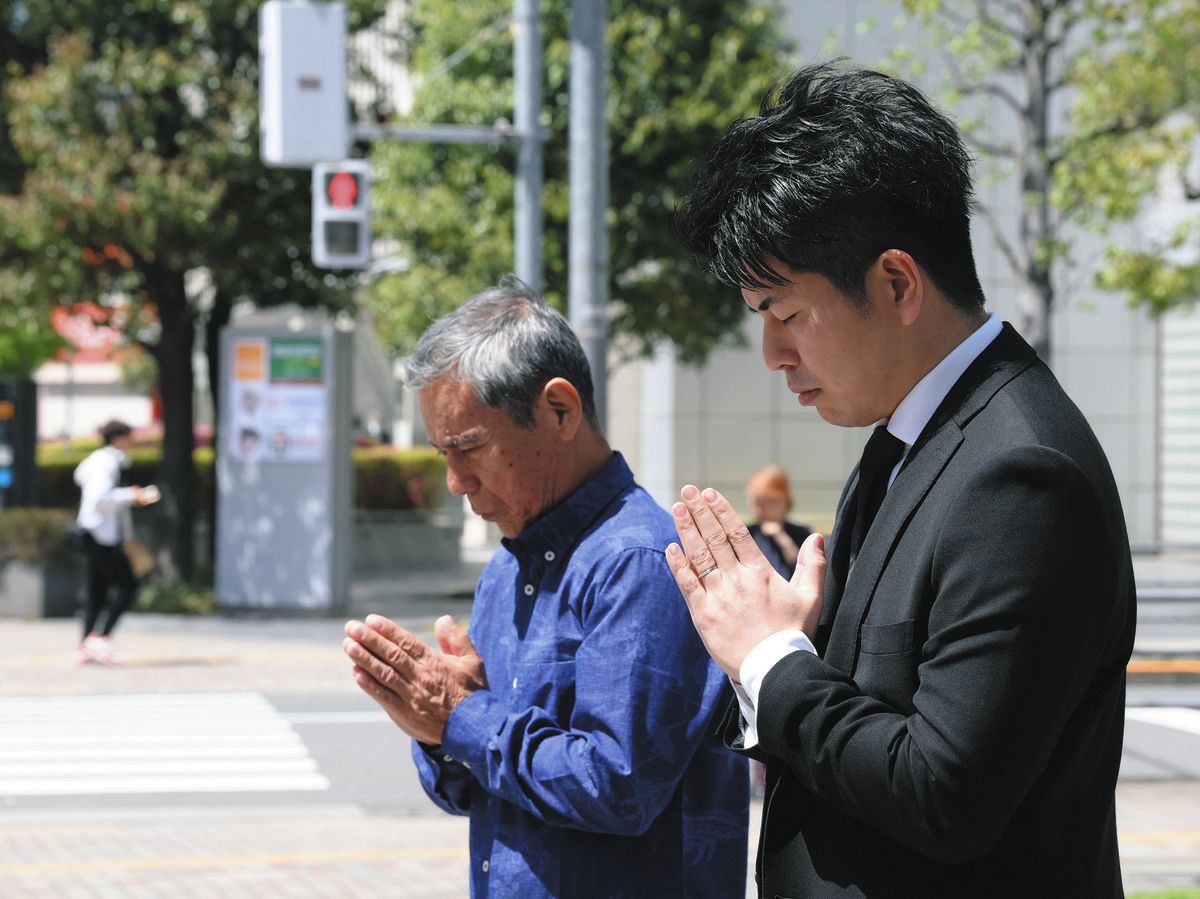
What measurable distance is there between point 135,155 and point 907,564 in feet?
50.4

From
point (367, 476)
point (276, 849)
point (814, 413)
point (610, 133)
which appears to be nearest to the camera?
point (276, 849)

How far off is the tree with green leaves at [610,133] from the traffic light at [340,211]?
481 centimetres

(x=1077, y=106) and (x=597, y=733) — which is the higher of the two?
(x=1077, y=106)

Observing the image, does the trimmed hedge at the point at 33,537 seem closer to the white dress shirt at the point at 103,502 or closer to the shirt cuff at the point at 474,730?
the white dress shirt at the point at 103,502

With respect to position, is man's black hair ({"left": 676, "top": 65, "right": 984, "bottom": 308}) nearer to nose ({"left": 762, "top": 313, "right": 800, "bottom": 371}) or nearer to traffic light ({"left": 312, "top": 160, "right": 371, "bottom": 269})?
nose ({"left": 762, "top": 313, "right": 800, "bottom": 371})

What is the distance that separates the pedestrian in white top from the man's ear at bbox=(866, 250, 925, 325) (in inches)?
454

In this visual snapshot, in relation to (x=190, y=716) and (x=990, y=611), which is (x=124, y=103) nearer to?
(x=190, y=716)

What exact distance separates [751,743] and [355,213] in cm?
1088

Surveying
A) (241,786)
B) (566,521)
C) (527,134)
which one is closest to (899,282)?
(566,521)

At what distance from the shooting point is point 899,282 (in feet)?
5.58

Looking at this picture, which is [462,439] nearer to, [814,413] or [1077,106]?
[1077,106]

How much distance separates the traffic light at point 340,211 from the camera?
12.2 metres

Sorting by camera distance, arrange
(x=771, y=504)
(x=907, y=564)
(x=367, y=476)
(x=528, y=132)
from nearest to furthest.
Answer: (x=907, y=564), (x=771, y=504), (x=528, y=132), (x=367, y=476)

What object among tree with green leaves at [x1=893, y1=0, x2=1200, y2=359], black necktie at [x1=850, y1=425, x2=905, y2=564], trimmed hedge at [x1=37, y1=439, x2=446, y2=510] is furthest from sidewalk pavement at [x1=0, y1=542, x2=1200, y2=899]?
trimmed hedge at [x1=37, y1=439, x2=446, y2=510]
